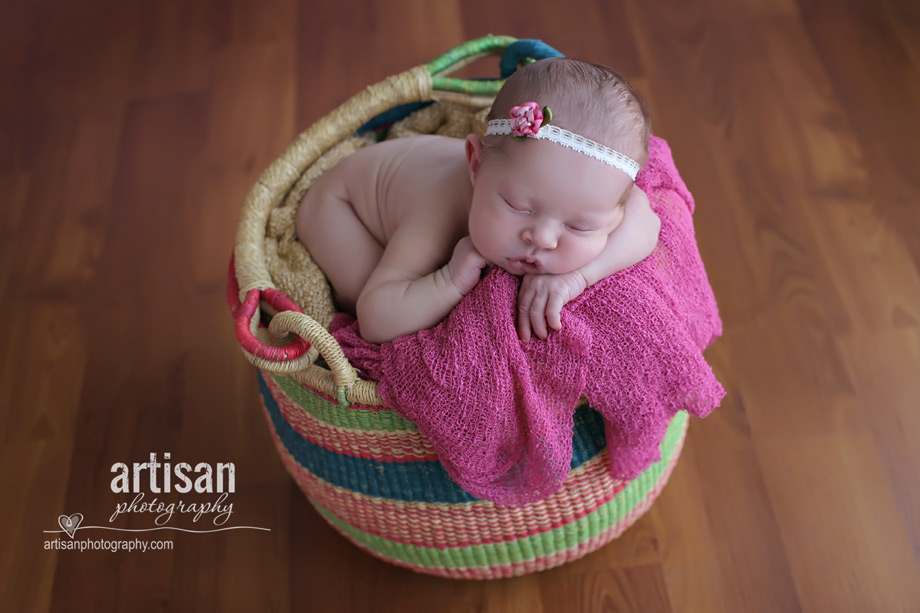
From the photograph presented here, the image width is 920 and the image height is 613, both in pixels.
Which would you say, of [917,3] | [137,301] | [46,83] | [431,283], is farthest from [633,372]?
[46,83]

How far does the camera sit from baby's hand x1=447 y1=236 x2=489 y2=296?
89cm

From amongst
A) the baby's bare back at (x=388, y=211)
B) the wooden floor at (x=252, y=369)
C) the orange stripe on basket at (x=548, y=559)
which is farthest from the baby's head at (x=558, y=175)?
the wooden floor at (x=252, y=369)

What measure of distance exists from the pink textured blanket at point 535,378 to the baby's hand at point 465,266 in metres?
0.02

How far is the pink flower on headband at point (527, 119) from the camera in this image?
780 millimetres

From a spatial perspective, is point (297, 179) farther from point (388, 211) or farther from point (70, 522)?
point (70, 522)

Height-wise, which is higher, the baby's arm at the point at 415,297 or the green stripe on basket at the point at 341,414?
the baby's arm at the point at 415,297

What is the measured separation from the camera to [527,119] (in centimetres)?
78

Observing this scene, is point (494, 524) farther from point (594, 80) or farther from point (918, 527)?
point (918, 527)

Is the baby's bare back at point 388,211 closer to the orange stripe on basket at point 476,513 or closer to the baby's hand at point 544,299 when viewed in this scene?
the baby's hand at point 544,299

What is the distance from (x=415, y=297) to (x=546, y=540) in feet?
1.14

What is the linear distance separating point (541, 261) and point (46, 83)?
1519 millimetres

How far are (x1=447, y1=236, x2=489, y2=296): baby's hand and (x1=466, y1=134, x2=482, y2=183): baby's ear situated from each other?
2.9 inches

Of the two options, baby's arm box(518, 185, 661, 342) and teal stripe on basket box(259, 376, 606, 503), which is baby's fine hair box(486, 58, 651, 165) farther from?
teal stripe on basket box(259, 376, 606, 503)

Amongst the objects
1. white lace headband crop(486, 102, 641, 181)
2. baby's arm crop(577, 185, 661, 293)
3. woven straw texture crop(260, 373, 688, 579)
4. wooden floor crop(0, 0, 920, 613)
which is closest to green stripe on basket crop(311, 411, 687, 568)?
woven straw texture crop(260, 373, 688, 579)
